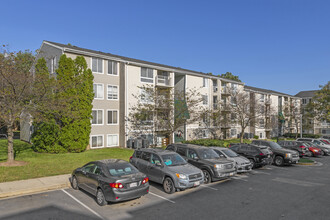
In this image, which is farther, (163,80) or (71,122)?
(163,80)

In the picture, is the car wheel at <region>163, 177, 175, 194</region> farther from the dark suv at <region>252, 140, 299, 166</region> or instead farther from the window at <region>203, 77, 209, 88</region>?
the window at <region>203, 77, 209, 88</region>

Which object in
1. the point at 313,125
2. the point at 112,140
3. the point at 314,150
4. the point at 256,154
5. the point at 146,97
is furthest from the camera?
the point at 313,125

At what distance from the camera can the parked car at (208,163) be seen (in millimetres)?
11812

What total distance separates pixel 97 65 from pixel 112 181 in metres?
19.0

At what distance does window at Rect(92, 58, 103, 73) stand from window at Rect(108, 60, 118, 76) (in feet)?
3.13

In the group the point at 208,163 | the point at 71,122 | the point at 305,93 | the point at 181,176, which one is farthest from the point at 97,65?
the point at 305,93

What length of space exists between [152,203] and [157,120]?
47.2ft

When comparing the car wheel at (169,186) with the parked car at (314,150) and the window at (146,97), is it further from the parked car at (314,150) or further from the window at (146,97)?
the parked car at (314,150)

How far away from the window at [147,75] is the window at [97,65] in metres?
5.05

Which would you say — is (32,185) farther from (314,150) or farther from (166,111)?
(314,150)

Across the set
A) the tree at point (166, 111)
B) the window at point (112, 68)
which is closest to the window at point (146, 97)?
the tree at point (166, 111)

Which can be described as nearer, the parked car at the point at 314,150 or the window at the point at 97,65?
the parked car at the point at 314,150

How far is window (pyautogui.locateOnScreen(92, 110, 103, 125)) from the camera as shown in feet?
80.6

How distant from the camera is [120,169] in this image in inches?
354
